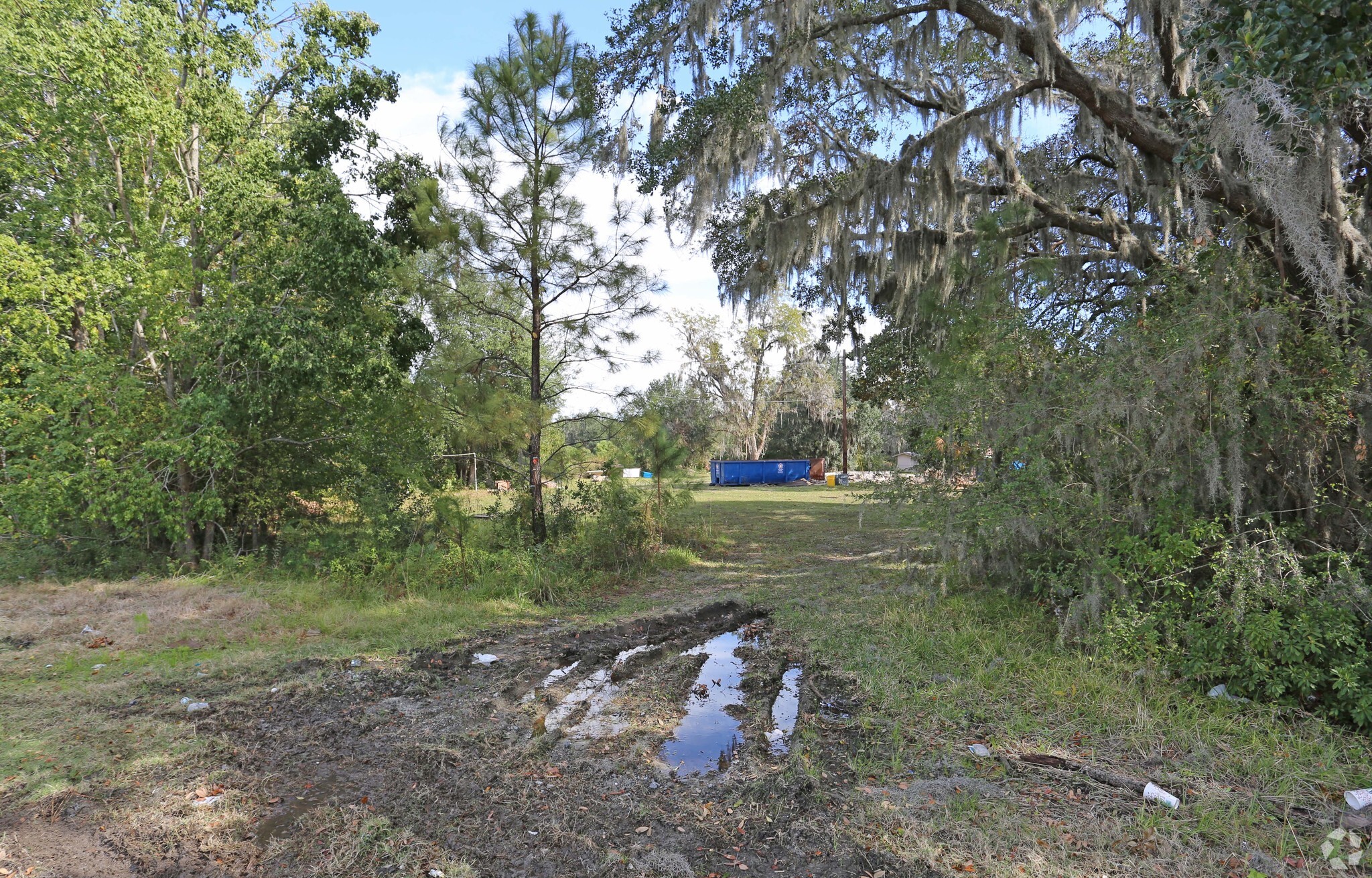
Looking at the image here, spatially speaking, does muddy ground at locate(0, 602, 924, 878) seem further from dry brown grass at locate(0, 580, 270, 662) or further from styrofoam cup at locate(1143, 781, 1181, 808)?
dry brown grass at locate(0, 580, 270, 662)

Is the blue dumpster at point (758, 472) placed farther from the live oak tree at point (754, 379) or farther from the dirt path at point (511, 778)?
the dirt path at point (511, 778)

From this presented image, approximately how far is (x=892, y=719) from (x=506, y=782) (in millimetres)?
2356

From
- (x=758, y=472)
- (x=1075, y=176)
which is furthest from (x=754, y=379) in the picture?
(x=1075, y=176)

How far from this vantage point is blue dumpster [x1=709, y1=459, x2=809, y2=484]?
31125 mm

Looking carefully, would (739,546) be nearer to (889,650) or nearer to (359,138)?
(889,650)

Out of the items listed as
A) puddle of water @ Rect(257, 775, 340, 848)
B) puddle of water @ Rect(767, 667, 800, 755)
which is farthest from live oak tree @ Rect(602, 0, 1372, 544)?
puddle of water @ Rect(257, 775, 340, 848)

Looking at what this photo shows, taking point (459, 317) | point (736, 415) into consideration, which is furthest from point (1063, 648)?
point (736, 415)

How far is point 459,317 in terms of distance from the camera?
30.3ft

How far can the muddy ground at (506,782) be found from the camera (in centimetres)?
286

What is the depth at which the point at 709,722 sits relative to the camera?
450 cm

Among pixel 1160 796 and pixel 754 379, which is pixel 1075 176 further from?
pixel 754 379

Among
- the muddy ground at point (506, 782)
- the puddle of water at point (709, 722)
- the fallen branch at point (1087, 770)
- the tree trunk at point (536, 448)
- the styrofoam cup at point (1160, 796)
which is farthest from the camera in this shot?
the tree trunk at point (536, 448)

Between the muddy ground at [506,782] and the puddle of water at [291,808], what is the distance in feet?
0.03

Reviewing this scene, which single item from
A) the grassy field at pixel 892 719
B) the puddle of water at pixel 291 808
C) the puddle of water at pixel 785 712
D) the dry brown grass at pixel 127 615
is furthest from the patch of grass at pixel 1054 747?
the dry brown grass at pixel 127 615
